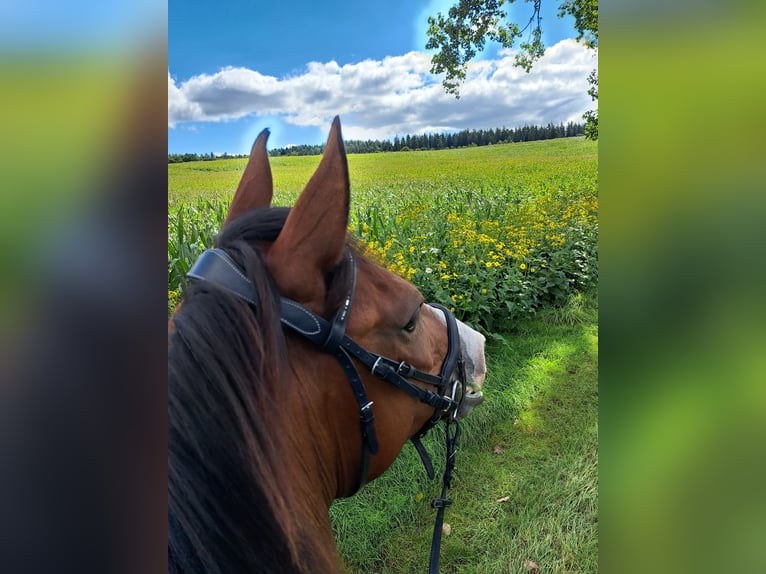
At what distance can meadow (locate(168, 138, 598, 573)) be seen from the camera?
8.70 ft

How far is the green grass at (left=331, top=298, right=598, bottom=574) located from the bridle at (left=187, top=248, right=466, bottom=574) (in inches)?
52.3

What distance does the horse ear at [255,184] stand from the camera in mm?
1496

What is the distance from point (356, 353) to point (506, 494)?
218 centimetres

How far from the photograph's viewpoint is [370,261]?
143cm

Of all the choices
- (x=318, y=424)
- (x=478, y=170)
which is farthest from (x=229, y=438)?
(x=478, y=170)

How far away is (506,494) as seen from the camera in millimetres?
2984

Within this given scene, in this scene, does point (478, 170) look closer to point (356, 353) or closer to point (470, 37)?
point (470, 37)

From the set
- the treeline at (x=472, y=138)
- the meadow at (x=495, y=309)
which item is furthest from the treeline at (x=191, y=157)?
the treeline at (x=472, y=138)

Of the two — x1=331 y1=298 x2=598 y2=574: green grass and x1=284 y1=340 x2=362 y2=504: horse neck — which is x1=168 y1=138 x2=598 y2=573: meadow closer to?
x1=331 y1=298 x2=598 y2=574: green grass

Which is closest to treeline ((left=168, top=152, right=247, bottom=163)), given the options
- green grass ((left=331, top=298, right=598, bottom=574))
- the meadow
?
the meadow
